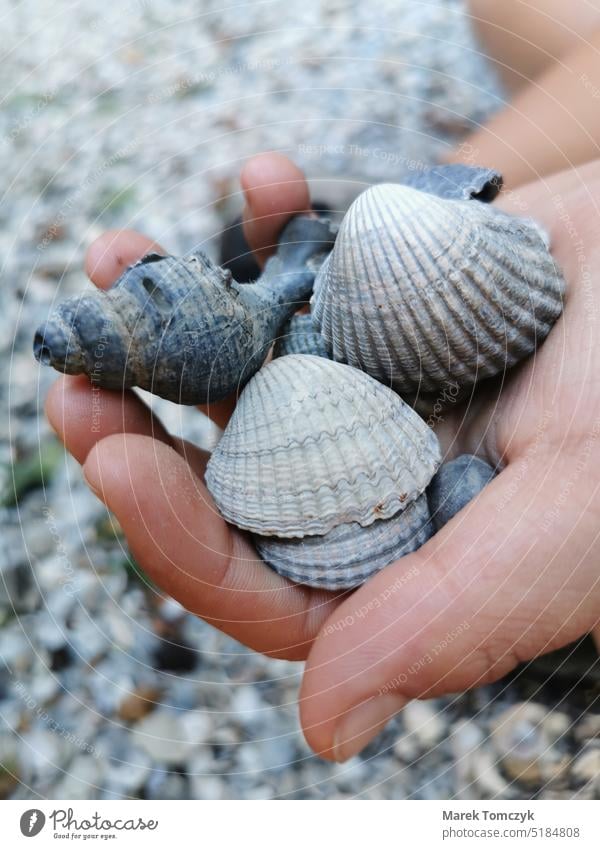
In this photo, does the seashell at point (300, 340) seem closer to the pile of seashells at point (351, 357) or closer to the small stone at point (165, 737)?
the pile of seashells at point (351, 357)

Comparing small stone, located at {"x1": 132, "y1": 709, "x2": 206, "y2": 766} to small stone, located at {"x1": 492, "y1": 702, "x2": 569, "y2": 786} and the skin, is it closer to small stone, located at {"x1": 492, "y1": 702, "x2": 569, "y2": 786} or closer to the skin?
small stone, located at {"x1": 492, "y1": 702, "x2": 569, "y2": 786}

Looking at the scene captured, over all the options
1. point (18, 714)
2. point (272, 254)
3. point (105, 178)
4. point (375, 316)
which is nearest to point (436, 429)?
point (375, 316)

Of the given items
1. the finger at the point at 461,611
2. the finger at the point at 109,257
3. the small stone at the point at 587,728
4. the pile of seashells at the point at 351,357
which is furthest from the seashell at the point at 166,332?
the small stone at the point at 587,728

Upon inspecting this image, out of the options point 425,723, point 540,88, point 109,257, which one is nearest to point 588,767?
point 425,723

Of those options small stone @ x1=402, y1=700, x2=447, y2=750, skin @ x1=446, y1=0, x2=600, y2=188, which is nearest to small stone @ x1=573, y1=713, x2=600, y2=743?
small stone @ x1=402, y1=700, x2=447, y2=750

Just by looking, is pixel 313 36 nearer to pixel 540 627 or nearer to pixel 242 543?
pixel 242 543

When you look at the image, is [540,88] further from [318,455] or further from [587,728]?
[587,728]
